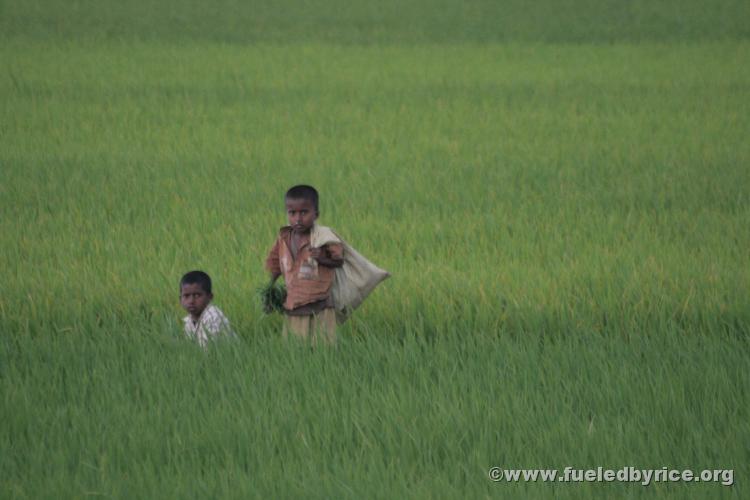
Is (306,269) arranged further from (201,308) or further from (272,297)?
(201,308)

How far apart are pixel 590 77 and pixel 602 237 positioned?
23.4 ft

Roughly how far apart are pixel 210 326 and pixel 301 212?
0.55 meters

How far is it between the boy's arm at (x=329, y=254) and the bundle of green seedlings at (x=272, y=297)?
0.23m

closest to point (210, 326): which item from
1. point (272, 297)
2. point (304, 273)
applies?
point (272, 297)

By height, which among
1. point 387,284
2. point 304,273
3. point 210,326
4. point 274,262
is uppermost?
point 387,284

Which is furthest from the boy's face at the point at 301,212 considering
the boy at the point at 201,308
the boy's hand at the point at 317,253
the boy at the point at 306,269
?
the boy at the point at 201,308

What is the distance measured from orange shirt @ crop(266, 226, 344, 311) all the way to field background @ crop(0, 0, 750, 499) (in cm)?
20

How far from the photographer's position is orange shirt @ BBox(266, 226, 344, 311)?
3545 mm

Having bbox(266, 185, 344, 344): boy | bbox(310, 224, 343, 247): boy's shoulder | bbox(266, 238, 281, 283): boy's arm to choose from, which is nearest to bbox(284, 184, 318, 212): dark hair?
bbox(266, 185, 344, 344): boy

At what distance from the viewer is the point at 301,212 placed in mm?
3525

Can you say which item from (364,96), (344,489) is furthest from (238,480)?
(364,96)

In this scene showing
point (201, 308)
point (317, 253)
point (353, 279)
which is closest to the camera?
point (317, 253)

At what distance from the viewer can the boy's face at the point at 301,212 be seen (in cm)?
351

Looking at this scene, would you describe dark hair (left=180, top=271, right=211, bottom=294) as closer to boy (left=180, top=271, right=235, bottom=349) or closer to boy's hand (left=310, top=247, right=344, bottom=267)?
boy (left=180, top=271, right=235, bottom=349)
